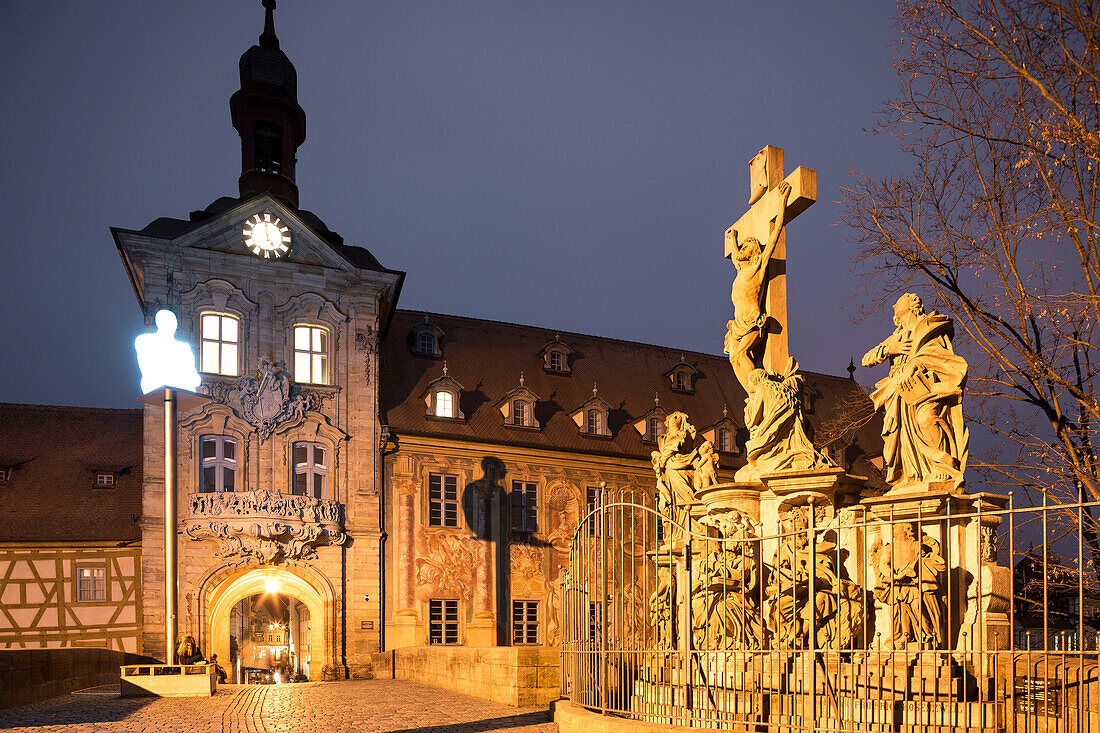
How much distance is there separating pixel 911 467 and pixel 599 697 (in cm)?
339

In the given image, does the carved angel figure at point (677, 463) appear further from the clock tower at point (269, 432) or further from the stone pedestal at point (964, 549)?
the clock tower at point (269, 432)

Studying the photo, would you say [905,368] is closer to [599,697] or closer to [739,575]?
[739,575]

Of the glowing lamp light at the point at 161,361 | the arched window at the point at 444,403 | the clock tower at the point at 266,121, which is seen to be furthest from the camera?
the clock tower at the point at 266,121

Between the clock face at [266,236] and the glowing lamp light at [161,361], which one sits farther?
the clock face at [266,236]

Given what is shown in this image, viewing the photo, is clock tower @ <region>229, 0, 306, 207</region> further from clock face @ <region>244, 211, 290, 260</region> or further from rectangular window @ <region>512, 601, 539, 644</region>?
rectangular window @ <region>512, 601, 539, 644</region>

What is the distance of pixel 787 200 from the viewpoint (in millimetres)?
10406

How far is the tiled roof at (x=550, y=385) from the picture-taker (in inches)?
1126

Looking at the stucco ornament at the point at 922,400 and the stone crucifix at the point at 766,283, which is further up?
the stone crucifix at the point at 766,283

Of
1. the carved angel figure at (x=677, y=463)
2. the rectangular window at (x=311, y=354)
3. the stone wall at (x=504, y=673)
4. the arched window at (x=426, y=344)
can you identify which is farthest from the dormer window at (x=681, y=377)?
the carved angel figure at (x=677, y=463)

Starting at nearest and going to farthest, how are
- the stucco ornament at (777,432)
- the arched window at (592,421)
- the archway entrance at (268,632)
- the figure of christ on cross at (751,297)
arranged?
1. the stucco ornament at (777,432)
2. the figure of christ on cross at (751,297)
3. the arched window at (592,421)
4. the archway entrance at (268,632)

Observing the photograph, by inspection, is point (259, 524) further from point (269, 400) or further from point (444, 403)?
point (444, 403)

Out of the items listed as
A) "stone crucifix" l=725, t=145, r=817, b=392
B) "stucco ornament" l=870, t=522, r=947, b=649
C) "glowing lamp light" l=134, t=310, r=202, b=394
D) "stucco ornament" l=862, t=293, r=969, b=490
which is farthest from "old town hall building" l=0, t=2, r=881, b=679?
"stucco ornament" l=870, t=522, r=947, b=649

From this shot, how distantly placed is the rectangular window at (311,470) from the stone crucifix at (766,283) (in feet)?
57.3

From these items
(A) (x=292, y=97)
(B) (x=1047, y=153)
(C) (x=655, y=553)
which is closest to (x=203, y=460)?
(A) (x=292, y=97)
